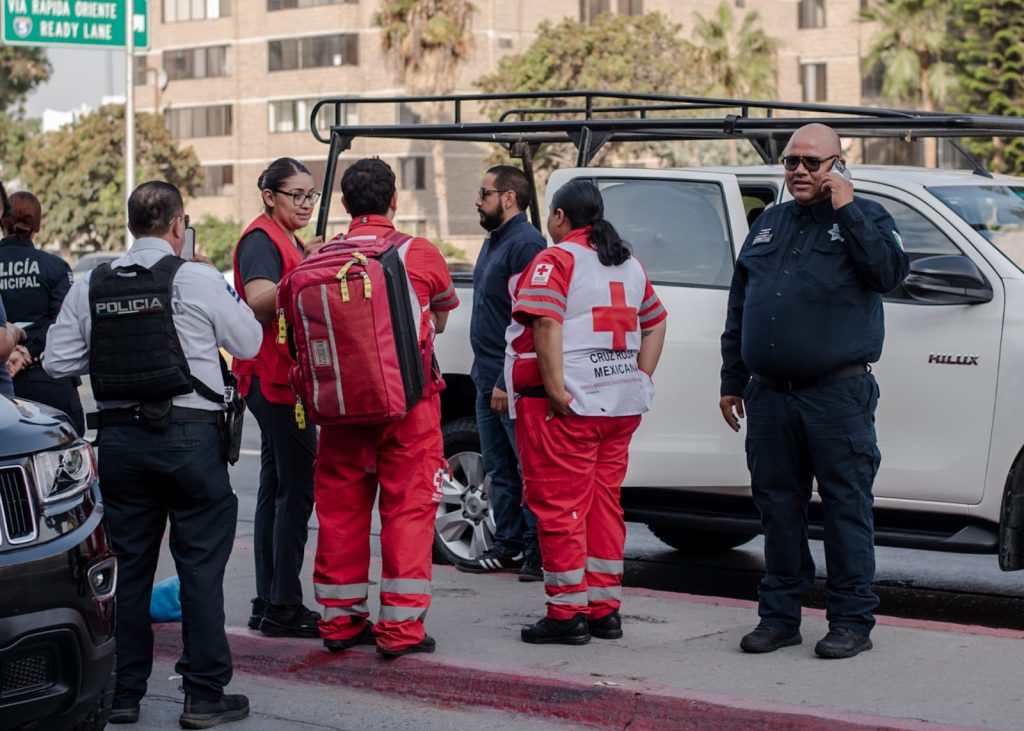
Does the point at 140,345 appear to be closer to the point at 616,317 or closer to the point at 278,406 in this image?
the point at 278,406

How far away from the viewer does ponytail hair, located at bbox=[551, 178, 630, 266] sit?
6449 millimetres

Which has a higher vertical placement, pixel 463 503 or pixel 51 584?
pixel 51 584

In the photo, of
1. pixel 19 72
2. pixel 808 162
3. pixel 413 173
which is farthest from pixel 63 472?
pixel 19 72

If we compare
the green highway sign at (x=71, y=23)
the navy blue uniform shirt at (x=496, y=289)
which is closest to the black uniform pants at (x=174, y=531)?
the navy blue uniform shirt at (x=496, y=289)

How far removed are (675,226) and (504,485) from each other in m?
1.55

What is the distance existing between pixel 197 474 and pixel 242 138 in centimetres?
6212

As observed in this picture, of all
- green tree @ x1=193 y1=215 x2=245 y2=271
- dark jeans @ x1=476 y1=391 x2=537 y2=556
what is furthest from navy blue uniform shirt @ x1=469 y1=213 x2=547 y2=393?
green tree @ x1=193 y1=215 x2=245 y2=271

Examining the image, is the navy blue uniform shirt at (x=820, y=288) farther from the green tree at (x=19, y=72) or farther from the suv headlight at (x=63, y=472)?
the green tree at (x=19, y=72)

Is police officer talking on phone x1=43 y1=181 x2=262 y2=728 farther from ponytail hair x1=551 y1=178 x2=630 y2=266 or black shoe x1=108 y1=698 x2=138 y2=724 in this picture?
ponytail hair x1=551 y1=178 x2=630 y2=266

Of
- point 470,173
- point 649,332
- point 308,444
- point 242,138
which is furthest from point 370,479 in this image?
point 242,138

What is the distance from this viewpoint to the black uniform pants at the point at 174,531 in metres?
5.54

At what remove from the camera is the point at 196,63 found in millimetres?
67438

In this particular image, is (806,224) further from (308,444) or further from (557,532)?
(308,444)

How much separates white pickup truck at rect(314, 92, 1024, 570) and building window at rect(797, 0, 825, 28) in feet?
186
